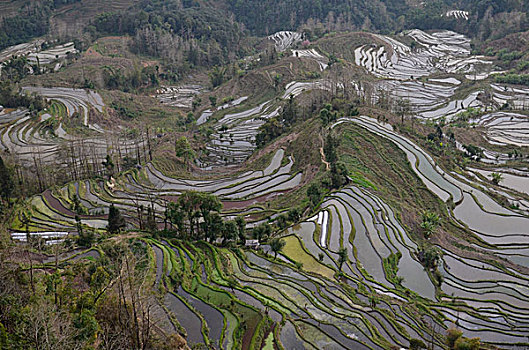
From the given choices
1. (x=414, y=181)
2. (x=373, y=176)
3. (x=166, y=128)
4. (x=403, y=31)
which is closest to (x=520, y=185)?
(x=414, y=181)

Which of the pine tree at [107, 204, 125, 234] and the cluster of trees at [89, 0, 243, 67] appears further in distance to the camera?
the cluster of trees at [89, 0, 243, 67]

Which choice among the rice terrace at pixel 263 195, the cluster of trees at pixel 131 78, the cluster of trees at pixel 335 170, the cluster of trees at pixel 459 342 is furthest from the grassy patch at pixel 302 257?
the cluster of trees at pixel 131 78

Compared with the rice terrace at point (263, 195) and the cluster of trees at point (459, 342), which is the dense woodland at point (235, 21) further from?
the cluster of trees at point (459, 342)

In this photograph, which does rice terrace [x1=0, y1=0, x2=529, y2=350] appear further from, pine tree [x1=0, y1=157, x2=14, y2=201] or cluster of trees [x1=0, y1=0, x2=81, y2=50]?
cluster of trees [x1=0, y1=0, x2=81, y2=50]

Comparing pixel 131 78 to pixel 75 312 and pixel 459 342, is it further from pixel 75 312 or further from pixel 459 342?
pixel 459 342

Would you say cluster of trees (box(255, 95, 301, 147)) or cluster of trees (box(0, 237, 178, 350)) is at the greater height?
cluster of trees (box(0, 237, 178, 350))

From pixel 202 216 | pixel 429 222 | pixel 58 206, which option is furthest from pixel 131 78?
pixel 429 222

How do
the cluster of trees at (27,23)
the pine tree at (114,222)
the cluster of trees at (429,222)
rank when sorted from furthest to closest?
the cluster of trees at (27,23), the cluster of trees at (429,222), the pine tree at (114,222)

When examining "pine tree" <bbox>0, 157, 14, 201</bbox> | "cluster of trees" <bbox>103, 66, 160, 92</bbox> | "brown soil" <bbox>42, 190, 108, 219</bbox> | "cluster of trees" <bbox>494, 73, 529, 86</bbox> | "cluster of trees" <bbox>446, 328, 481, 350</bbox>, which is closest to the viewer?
"cluster of trees" <bbox>446, 328, 481, 350</bbox>

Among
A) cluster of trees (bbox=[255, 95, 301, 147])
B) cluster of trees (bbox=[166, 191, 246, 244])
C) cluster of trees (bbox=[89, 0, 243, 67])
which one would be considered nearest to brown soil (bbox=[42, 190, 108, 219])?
cluster of trees (bbox=[166, 191, 246, 244])

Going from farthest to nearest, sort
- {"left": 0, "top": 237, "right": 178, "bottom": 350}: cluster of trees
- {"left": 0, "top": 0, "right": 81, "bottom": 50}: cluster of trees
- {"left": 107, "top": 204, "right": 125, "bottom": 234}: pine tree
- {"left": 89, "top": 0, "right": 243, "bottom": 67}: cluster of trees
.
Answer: {"left": 0, "top": 0, "right": 81, "bottom": 50}: cluster of trees, {"left": 89, "top": 0, "right": 243, "bottom": 67}: cluster of trees, {"left": 107, "top": 204, "right": 125, "bottom": 234}: pine tree, {"left": 0, "top": 237, "right": 178, "bottom": 350}: cluster of trees
